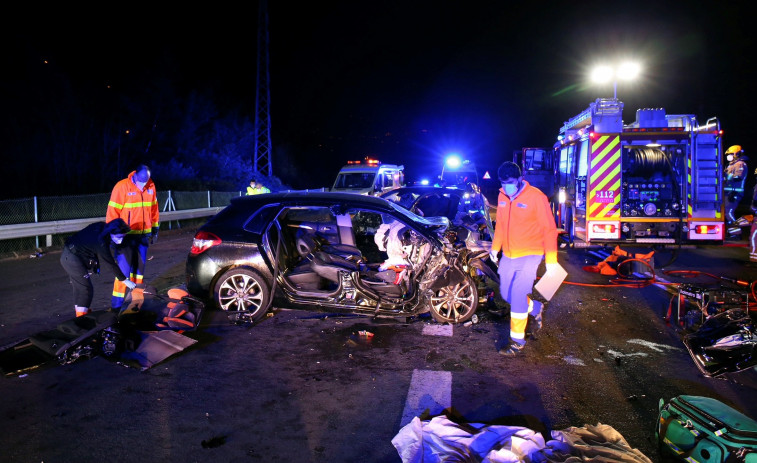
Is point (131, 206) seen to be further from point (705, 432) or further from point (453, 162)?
point (453, 162)

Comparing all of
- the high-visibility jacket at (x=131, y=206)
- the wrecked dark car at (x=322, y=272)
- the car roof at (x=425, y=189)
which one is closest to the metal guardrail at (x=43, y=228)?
the high-visibility jacket at (x=131, y=206)

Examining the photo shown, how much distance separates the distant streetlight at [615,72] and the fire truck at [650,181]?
7.24 meters

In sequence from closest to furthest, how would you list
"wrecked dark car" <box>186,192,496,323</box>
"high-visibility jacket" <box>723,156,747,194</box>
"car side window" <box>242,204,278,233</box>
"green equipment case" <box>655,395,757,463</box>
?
1. "green equipment case" <box>655,395,757,463</box>
2. "wrecked dark car" <box>186,192,496,323</box>
3. "car side window" <box>242,204,278,233</box>
4. "high-visibility jacket" <box>723,156,747,194</box>

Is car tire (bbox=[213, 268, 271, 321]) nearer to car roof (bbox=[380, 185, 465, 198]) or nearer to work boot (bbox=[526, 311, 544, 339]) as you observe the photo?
work boot (bbox=[526, 311, 544, 339])

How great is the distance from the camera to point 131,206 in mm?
6438

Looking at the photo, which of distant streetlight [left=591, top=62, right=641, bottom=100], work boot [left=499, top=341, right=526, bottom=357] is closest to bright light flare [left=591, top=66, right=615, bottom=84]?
distant streetlight [left=591, top=62, right=641, bottom=100]

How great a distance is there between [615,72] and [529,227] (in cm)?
1424

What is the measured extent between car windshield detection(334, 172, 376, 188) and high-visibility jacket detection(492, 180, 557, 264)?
39.6 feet

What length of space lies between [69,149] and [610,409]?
20.4 metres

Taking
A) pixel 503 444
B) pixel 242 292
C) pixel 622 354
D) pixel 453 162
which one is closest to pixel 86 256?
pixel 242 292

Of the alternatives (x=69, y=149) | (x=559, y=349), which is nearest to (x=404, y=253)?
(x=559, y=349)

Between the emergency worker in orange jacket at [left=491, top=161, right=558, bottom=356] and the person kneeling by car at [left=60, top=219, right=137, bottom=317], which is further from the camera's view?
the person kneeling by car at [left=60, top=219, right=137, bottom=317]

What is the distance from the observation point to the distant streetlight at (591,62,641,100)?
1636cm

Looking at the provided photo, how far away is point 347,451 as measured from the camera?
3201mm
